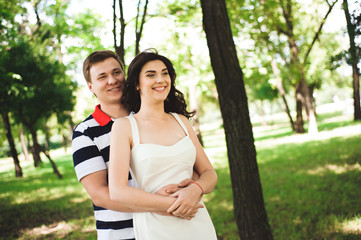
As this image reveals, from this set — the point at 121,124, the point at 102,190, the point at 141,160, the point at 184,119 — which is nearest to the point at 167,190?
the point at 141,160

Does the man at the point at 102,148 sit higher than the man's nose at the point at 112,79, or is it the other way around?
the man's nose at the point at 112,79

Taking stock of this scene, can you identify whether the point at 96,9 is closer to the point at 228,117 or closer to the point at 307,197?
the point at 228,117

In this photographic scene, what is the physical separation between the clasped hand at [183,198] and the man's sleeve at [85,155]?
499 millimetres

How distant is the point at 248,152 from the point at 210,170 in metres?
2.00

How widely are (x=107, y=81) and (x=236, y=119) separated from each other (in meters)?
2.31

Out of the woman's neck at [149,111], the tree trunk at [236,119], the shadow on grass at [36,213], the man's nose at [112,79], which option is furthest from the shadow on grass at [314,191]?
the shadow on grass at [36,213]

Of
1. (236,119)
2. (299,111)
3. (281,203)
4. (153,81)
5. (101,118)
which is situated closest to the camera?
(153,81)

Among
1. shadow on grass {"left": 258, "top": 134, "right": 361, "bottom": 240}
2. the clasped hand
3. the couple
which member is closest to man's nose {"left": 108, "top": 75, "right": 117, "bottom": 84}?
the couple

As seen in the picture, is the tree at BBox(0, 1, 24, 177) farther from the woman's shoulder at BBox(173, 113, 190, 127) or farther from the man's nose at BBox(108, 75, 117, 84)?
the woman's shoulder at BBox(173, 113, 190, 127)

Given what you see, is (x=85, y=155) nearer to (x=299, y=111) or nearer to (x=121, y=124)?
(x=121, y=124)

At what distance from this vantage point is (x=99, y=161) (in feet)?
6.94

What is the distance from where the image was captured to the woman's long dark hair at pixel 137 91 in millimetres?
2229

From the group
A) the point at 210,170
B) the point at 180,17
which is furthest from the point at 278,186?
the point at 210,170

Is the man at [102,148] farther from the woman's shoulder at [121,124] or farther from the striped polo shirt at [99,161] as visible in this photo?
the woman's shoulder at [121,124]
